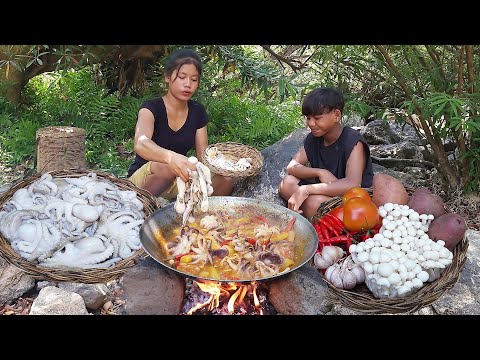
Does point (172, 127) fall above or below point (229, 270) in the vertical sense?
above

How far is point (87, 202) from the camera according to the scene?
2.93 metres

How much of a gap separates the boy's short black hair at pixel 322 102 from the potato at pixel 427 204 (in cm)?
72

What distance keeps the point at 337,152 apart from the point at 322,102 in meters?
0.37

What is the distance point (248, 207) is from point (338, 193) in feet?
2.23

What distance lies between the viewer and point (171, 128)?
3443 millimetres

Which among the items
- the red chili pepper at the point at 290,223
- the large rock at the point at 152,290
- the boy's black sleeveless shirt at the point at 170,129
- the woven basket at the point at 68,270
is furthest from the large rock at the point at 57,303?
the boy's black sleeveless shirt at the point at 170,129

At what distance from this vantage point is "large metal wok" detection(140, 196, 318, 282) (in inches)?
94.3

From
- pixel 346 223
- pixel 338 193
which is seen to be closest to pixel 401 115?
pixel 338 193

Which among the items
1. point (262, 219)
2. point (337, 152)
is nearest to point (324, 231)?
point (262, 219)

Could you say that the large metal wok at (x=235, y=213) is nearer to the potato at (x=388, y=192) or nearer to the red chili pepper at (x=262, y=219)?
the red chili pepper at (x=262, y=219)

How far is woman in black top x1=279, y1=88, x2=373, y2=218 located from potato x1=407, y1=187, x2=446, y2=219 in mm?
405

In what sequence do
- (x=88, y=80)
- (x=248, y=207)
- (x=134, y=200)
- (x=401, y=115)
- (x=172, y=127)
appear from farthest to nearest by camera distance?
1. (x=88, y=80)
2. (x=401, y=115)
3. (x=172, y=127)
4. (x=134, y=200)
5. (x=248, y=207)

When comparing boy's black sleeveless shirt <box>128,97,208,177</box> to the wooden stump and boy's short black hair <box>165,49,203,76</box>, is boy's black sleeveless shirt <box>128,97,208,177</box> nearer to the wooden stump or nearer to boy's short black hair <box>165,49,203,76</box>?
boy's short black hair <box>165,49,203,76</box>

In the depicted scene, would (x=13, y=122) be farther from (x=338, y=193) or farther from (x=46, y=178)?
(x=338, y=193)
